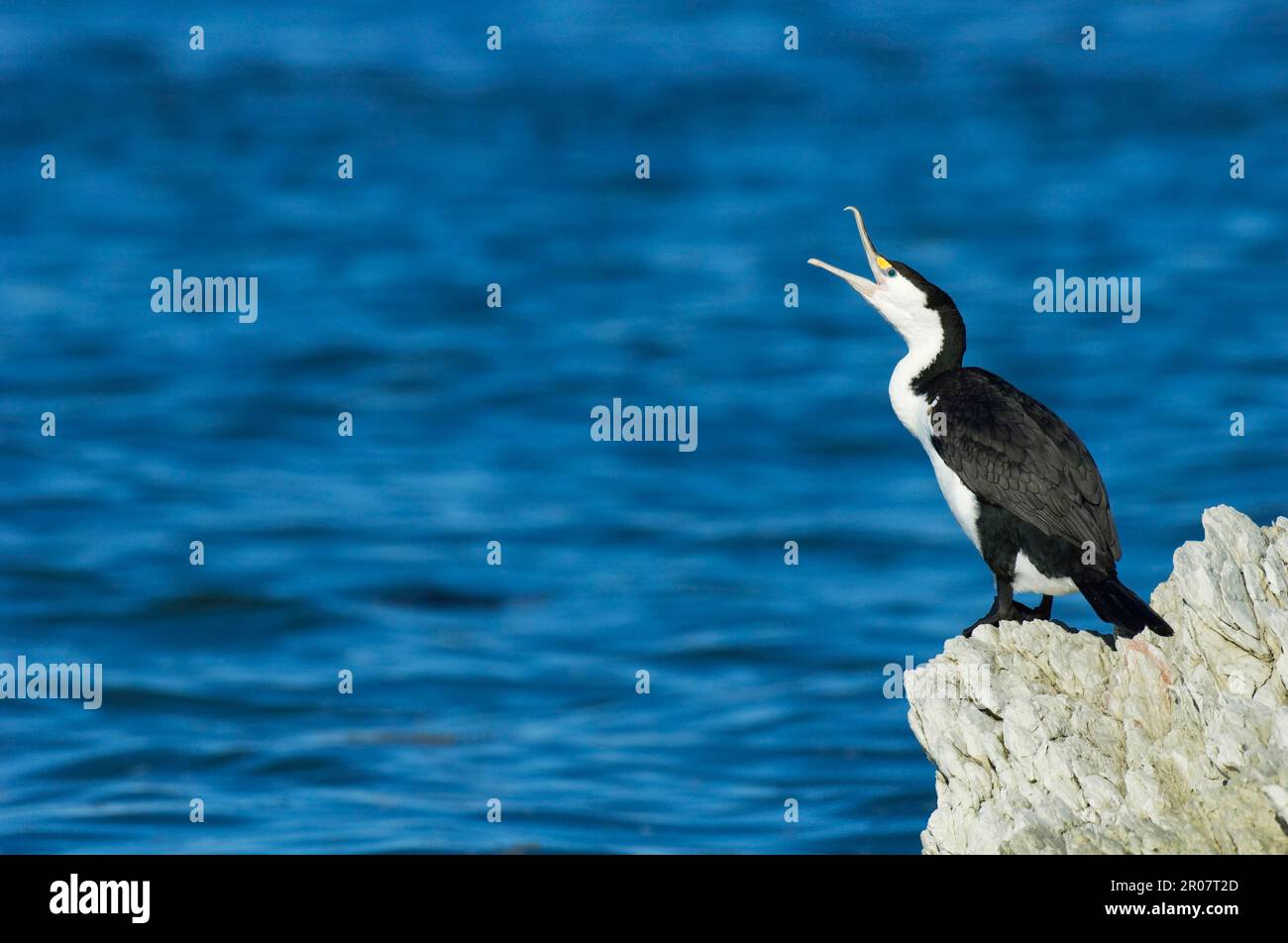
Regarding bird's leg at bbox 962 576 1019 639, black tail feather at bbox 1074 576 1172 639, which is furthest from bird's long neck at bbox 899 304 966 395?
black tail feather at bbox 1074 576 1172 639

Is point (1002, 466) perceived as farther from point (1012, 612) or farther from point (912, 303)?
point (912, 303)

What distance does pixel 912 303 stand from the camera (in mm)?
10414

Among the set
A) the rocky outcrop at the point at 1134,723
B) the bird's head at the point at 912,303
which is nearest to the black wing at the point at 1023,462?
the bird's head at the point at 912,303

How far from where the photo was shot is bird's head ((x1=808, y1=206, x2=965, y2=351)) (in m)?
10.4

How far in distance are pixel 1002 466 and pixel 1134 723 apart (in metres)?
1.86

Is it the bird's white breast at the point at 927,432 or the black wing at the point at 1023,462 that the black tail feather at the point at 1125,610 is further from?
the bird's white breast at the point at 927,432

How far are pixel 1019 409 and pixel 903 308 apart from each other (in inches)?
39.9

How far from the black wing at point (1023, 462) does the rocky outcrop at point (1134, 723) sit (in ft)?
2.08

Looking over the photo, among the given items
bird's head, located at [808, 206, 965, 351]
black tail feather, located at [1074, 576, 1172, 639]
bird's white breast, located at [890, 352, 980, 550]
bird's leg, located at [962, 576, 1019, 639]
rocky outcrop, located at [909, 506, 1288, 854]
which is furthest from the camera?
bird's head, located at [808, 206, 965, 351]

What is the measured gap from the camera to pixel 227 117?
167ft

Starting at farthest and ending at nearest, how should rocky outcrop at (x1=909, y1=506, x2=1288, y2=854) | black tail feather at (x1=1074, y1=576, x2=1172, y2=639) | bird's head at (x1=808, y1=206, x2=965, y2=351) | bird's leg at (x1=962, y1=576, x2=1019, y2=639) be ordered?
bird's head at (x1=808, y1=206, x2=965, y2=351), bird's leg at (x1=962, y1=576, x2=1019, y2=639), black tail feather at (x1=1074, y1=576, x2=1172, y2=639), rocky outcrop at (x1=909, y1=506, x2=1288, y2=854)

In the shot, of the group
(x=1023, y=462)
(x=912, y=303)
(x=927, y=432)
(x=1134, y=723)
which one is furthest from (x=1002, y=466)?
(x=1134, y=723)

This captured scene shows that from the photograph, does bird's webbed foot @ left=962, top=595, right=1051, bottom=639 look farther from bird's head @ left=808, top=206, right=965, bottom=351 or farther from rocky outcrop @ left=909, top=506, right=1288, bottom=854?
bird's head @ left=808, top=206, right=965, bottom=351

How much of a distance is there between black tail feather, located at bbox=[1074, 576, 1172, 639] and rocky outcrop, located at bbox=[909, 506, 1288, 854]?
63 millimetres
